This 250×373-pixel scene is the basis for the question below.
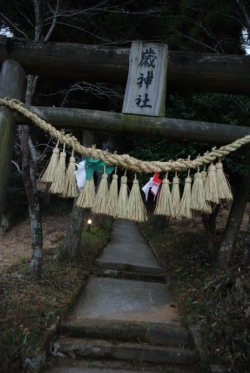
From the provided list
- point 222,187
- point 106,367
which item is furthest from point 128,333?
point 222,187

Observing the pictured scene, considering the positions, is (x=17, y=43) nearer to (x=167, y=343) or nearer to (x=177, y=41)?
(x=167, y=343)

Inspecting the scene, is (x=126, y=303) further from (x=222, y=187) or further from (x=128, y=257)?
(x=222, y=187)

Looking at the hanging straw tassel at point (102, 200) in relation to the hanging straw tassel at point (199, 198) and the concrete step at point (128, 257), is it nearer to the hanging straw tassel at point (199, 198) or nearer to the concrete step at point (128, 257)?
the hanging straw tassel at point (199, 198)

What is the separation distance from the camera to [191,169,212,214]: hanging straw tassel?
2.29 m

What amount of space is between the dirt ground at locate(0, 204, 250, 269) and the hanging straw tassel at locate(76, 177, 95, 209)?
19.5ft

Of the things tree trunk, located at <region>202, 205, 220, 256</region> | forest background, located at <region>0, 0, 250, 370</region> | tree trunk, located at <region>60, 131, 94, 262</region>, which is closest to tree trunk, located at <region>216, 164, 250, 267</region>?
forest background, located at <region>0, 0, 250, 370</region>

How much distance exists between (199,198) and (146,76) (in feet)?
3.85

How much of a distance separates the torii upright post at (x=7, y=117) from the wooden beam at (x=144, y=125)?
0.37ft

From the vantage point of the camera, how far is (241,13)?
528 cm

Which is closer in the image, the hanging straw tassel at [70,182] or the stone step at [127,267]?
the hanging straw tassel at [70,182]

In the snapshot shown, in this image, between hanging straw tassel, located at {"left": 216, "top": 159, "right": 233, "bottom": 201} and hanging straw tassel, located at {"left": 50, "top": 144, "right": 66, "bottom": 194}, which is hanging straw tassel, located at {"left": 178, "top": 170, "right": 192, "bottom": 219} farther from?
hanging straw tassel, located at {"left": 50, "top": 144, "right": 66, "bottom": 194}

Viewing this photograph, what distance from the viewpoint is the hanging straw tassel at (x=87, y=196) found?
2365mm

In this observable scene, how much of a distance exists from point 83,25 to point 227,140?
16.2 ft

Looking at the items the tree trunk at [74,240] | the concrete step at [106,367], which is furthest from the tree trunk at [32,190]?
the concrete step at [106,367]
